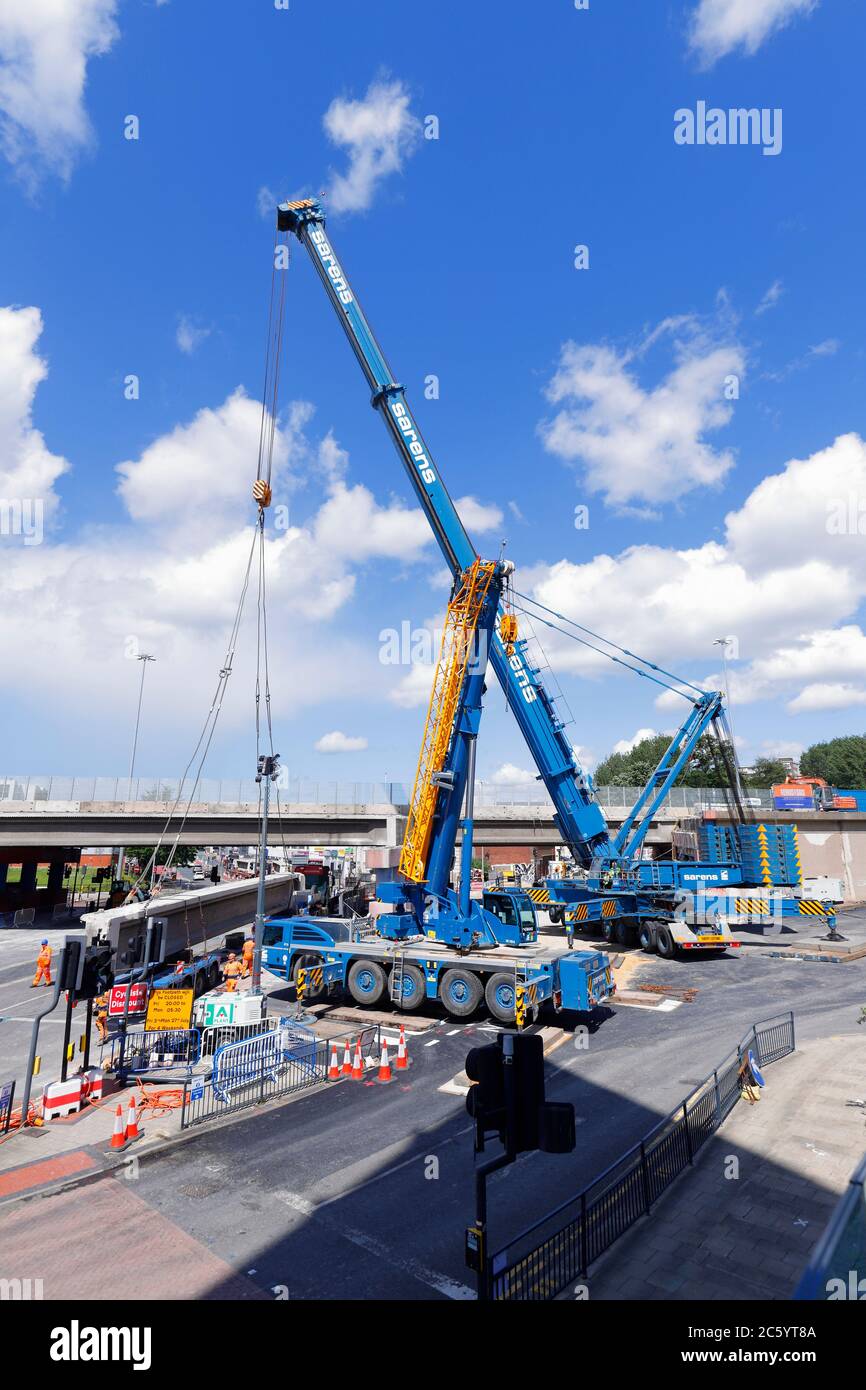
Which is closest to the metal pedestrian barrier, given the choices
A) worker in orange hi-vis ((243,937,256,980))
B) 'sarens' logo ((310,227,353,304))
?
worker in orange hi-vis ((243,937,256,980))

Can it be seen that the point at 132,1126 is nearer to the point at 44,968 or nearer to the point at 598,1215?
the point at 598,1215

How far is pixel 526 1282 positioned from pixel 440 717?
14.6 metres

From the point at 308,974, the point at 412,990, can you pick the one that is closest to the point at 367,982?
the point at 412,990

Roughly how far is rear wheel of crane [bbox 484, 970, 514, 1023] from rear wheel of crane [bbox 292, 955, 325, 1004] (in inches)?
207

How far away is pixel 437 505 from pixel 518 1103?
18.8 m

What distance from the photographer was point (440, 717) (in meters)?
20.5

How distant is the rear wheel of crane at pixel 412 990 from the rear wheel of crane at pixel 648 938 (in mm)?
12763

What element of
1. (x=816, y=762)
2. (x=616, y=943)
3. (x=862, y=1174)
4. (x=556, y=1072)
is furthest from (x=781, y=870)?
(x=816, y=762)

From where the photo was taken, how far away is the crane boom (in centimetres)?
2225

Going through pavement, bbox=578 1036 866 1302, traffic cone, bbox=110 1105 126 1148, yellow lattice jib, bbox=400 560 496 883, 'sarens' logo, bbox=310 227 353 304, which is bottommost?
traffic cone, bbox=110 1105 126 1148

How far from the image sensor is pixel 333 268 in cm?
2358

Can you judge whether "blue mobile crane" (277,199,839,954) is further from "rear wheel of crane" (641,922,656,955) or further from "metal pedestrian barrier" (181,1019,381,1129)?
"metal pedestrian barrier" (181,1019,381,1129)

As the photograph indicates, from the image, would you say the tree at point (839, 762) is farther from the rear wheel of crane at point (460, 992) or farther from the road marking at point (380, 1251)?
the road marking at point (380, 1251)

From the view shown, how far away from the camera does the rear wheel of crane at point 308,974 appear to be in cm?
2005
